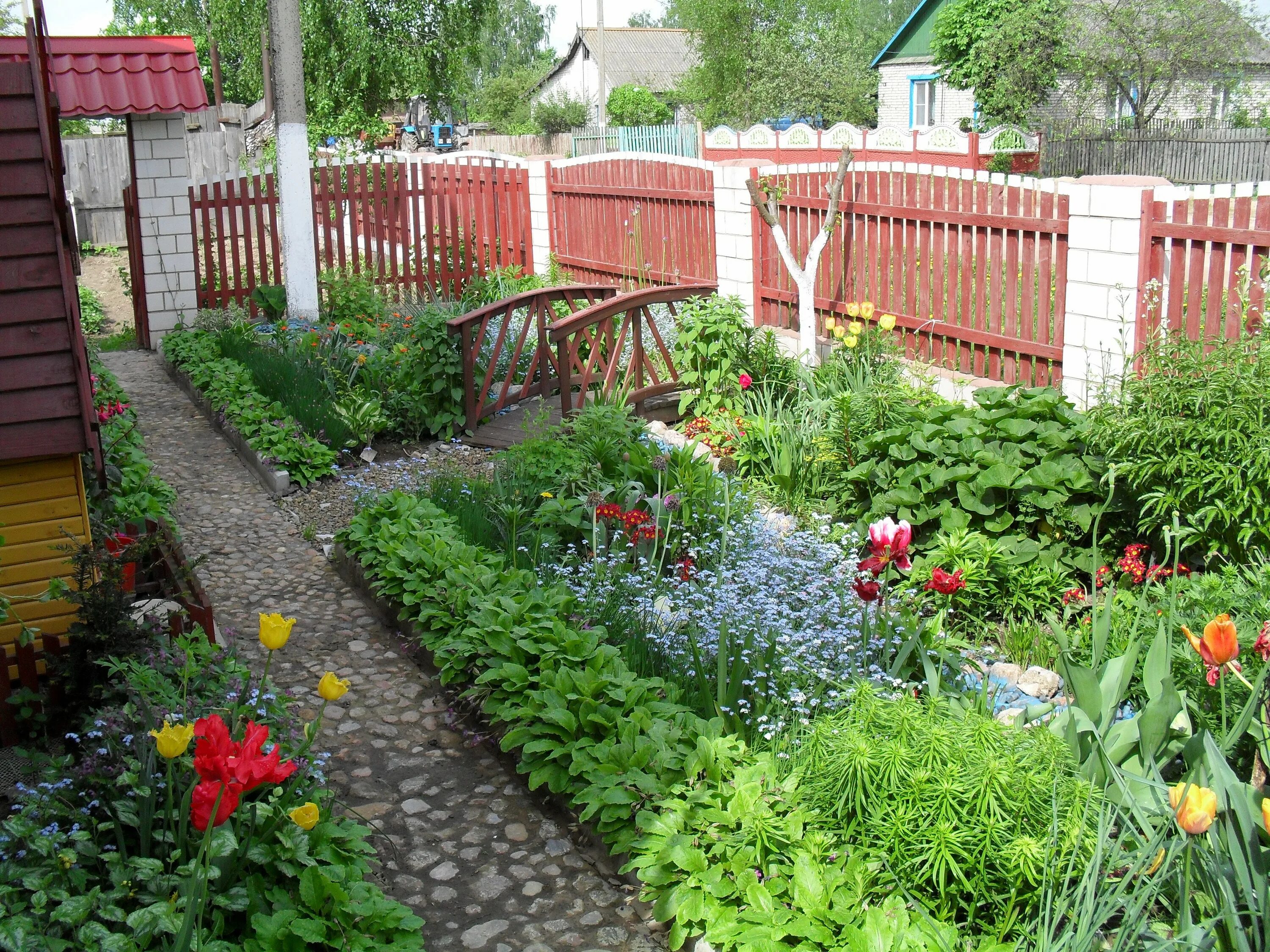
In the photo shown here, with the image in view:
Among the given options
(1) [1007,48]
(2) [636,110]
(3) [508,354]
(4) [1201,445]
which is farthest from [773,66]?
(4) [1201,445]

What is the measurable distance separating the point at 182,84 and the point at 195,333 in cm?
217

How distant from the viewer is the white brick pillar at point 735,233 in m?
9.45

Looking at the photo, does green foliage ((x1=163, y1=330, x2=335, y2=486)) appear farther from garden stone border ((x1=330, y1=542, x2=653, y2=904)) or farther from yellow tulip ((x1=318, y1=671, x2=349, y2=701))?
yellow tulip ((x1=318, y1=671, x2=349, y2=701))

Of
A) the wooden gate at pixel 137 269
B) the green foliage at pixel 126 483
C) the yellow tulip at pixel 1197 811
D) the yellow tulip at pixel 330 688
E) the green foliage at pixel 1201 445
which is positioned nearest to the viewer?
the yellow tulip at pixel 1197 811

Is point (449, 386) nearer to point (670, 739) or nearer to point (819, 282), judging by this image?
point (819, 282)

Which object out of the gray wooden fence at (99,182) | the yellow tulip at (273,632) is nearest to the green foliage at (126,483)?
the yellow tulip at (273,632)

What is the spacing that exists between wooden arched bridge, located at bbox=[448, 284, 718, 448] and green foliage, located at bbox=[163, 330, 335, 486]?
112cm

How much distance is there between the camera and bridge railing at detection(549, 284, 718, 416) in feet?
25.2

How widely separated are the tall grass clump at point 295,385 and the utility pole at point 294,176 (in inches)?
62.1

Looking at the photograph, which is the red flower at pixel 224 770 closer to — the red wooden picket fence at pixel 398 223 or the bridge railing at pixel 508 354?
the bridge railing at pixel 508 354

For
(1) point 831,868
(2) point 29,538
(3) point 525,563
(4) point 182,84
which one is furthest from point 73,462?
(4) point 182,84

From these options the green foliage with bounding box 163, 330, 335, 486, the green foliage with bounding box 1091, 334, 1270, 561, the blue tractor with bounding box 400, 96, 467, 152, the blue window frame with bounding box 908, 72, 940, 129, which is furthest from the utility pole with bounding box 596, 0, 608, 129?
the green foliage with bounding box 1091, 334, 1270, 561

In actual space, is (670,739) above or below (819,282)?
below

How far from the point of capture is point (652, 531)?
→ 5336 mm
